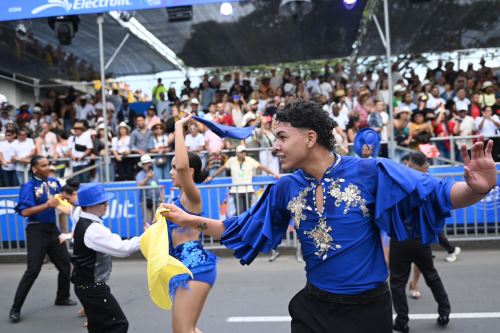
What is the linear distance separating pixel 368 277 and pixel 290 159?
743mm

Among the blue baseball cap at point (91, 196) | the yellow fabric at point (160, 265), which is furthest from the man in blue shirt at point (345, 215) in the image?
the blue baseball cap at point (91, 196)

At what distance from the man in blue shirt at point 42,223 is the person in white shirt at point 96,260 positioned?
72.6 inches

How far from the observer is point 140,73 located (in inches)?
709

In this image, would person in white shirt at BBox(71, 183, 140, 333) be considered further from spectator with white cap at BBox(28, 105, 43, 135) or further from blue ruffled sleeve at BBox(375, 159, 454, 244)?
spectator with white cap at BBox(28, 105, 43, 135)

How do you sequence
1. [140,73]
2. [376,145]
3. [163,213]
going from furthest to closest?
[140,73] → [376,145] → [163,213]

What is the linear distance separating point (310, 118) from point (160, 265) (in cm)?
140

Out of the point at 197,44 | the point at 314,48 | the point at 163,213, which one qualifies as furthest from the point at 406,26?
the point at 163,213

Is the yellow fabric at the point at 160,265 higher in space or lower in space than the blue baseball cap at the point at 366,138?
lower

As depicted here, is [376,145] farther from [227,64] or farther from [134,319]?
[227,64]

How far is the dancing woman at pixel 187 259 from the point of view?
3.75 m

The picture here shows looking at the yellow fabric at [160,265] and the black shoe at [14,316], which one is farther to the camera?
the black shoe at [14,316]

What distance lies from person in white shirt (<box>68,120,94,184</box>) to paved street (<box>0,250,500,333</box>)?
341 centimetres

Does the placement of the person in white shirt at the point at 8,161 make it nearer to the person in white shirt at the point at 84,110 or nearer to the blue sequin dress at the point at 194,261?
the person in white shirt at the point at 84,110

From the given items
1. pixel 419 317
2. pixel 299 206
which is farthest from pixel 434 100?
pixel 299 206
